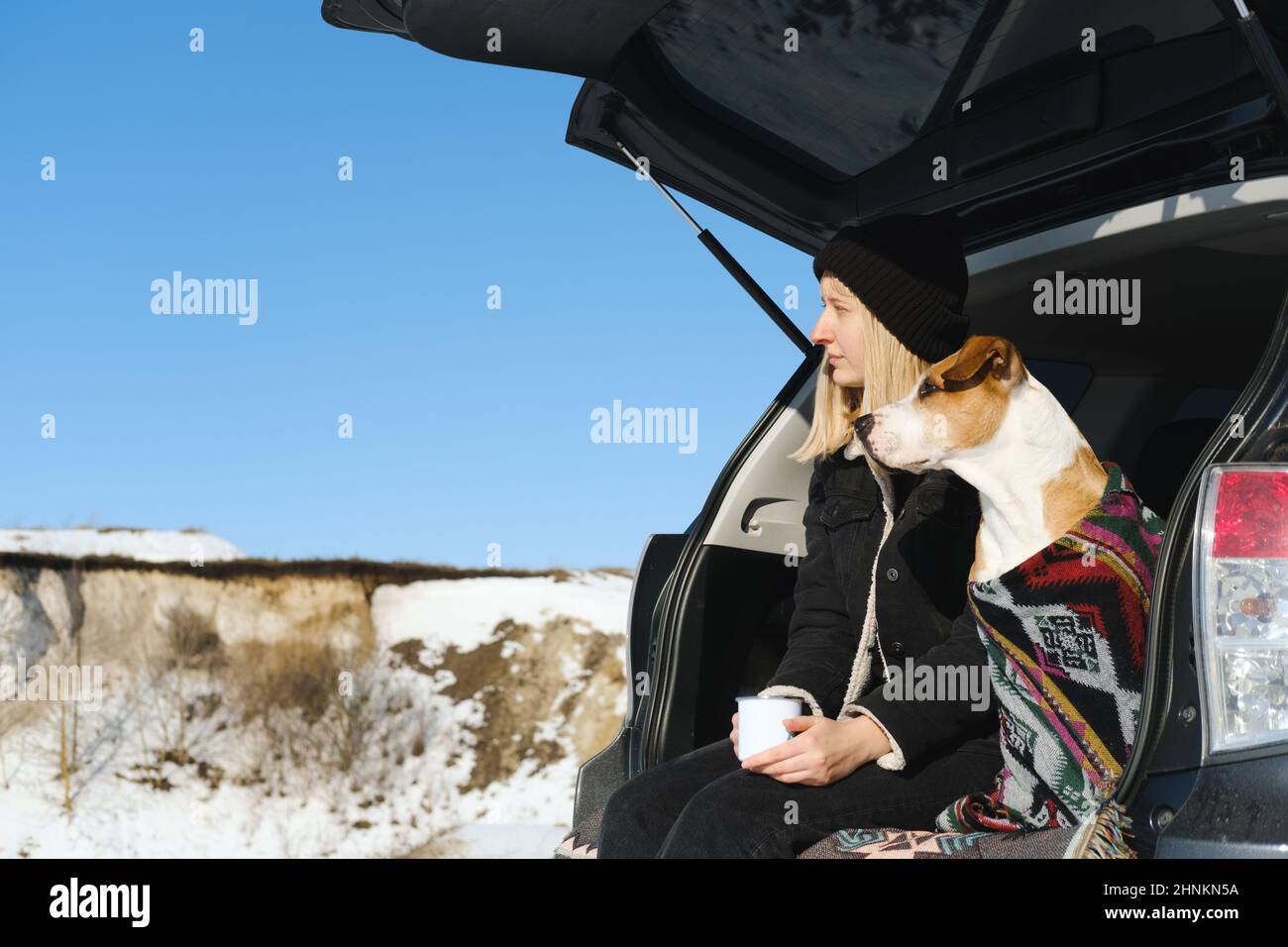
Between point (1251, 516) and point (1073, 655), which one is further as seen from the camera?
point (1073, 655)

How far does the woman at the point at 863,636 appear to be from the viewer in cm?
235

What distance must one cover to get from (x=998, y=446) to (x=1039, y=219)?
72cm

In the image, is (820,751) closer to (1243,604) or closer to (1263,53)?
(1243,604)

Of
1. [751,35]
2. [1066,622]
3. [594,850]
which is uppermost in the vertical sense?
[751,35]

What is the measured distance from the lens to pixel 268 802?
974 inches

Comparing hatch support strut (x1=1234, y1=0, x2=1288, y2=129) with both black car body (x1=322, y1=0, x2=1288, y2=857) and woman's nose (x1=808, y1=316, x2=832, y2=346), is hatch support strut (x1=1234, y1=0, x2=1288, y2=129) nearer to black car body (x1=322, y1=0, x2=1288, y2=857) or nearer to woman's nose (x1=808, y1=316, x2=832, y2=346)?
black car body (x1=322, y1=0, x2=1288, y2=857)

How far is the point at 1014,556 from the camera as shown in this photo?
2201 millimetres

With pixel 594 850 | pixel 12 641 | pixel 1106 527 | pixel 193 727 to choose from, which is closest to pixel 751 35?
pixel 1106 527

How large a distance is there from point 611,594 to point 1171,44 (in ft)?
93.7

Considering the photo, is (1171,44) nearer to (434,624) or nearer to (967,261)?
(967,261)

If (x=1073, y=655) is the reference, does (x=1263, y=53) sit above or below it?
above

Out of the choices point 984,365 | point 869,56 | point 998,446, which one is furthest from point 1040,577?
point 869,56

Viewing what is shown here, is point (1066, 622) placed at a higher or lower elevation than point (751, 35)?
lower

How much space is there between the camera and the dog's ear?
7.53ft
